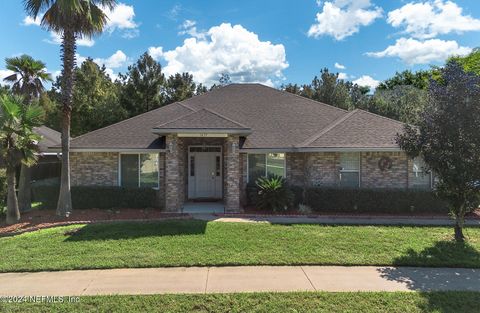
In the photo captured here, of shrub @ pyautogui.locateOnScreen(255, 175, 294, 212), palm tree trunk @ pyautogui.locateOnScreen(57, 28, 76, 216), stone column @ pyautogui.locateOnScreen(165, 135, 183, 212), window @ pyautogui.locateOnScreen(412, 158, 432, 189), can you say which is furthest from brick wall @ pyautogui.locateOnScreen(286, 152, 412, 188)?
palm tree trunk @ pyautogui.locateOnScreen(57, 28, 76, 216)

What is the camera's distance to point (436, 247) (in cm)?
852

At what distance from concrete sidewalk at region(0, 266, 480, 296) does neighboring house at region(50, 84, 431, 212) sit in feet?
19.9

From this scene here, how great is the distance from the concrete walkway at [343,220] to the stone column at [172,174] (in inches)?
48.6

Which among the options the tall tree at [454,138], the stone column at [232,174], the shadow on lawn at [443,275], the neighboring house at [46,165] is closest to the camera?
the shadow on lawn at [443,275]

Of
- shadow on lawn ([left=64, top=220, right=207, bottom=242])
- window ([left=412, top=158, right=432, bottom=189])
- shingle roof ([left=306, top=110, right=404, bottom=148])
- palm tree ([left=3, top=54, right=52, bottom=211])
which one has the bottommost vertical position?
shadow on lawn ([left=64, top=220, right=207, bottom=242])

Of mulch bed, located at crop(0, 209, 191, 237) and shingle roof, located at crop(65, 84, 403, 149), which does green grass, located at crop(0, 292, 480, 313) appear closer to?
mulch bed, located at crop(0, 209, 191, 237)

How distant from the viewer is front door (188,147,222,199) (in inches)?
611

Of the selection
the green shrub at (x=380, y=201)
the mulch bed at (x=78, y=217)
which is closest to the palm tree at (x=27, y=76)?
the mulch bed at (x=78, y=217)

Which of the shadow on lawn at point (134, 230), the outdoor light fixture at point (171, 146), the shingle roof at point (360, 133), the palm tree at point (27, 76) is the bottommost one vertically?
the shadow on lawn at point (134, 230)

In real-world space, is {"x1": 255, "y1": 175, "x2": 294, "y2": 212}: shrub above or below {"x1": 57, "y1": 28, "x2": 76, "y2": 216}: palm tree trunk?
below

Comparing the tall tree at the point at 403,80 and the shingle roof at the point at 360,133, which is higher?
the tall tree at the point at 403,80

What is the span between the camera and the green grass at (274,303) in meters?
5.32

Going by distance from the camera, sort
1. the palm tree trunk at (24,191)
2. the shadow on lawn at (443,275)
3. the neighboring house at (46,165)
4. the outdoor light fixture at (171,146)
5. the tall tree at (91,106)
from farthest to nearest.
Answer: the tall tree at (91,106), the neighboring house at (46,165), the palm tree trunk at (24,191), the outdoor light fixture at (171,146), the shadow on lawn at (443,275)

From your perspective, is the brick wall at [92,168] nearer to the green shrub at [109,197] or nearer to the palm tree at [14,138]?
the green shrub at [109,197]
